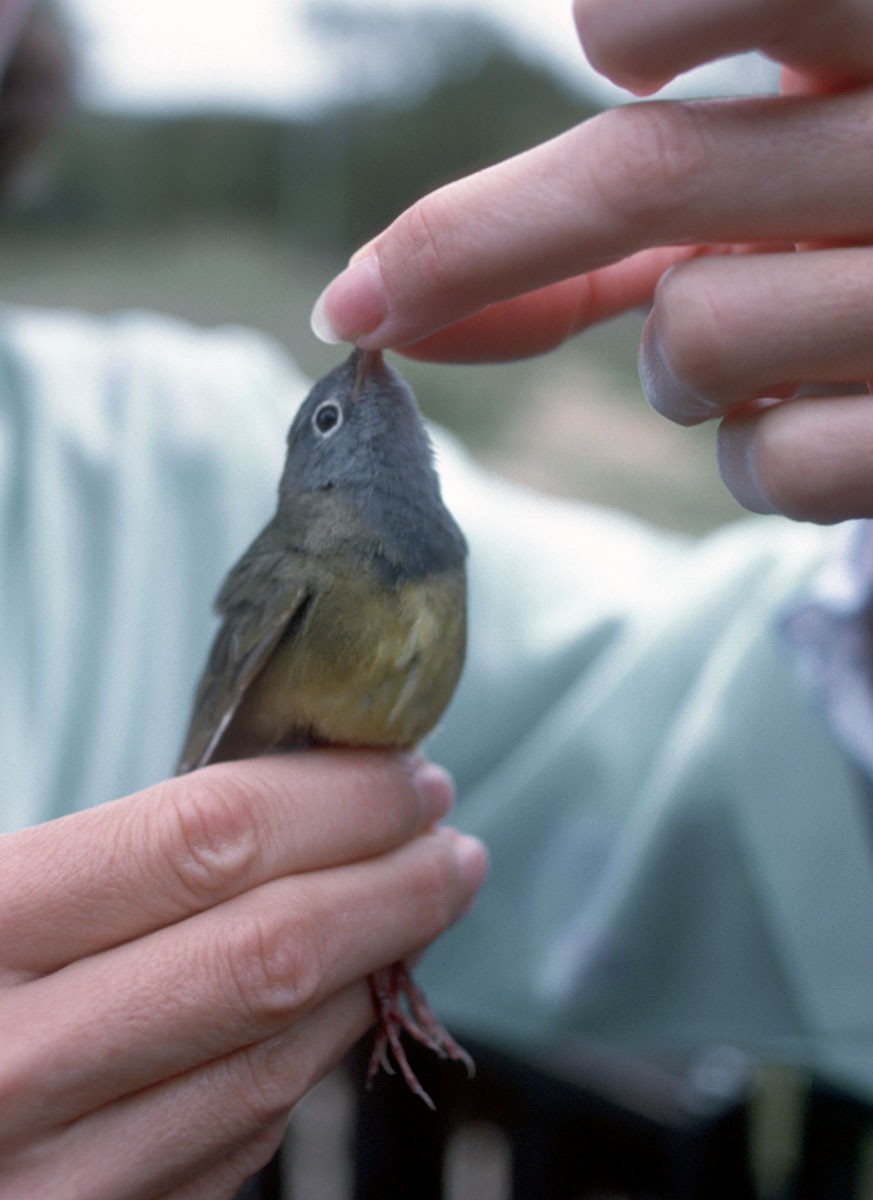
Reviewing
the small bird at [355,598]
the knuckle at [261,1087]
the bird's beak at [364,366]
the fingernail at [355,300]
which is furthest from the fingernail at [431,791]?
the fingernail at [355,300]

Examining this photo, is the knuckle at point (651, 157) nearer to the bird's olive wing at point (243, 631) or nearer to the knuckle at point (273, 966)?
the bird's olive wing at point (243, 631)

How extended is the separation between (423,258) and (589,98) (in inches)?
38.7

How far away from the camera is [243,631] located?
4.22 feet

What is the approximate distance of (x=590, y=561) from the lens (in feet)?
7.28

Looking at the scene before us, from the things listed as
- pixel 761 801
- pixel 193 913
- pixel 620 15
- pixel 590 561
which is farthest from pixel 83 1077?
pixel 590 561

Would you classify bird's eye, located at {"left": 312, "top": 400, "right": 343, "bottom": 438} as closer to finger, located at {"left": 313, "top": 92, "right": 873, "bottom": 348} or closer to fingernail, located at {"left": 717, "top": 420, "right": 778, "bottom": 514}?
finger, located at {"left": 313, "top": 92, "right": 873, "bottom": 348}

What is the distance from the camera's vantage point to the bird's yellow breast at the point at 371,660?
46.8 inches

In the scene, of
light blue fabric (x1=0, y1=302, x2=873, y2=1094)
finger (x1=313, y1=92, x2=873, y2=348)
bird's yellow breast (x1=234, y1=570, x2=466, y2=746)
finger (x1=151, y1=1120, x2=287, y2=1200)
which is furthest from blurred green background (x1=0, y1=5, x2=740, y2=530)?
finger (x1=151, y1=1120, x2=287, y2=1200)

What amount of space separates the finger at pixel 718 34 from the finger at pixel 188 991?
0.81 m

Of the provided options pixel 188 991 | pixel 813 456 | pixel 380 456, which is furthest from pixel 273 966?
pixel 813 456

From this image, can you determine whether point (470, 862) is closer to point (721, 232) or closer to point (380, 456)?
point (380, 456)

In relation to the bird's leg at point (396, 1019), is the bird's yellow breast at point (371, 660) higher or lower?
higher

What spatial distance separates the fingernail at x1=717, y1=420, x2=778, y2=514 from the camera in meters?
0.89

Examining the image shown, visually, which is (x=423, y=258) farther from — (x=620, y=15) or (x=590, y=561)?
(x=590, y=561)
